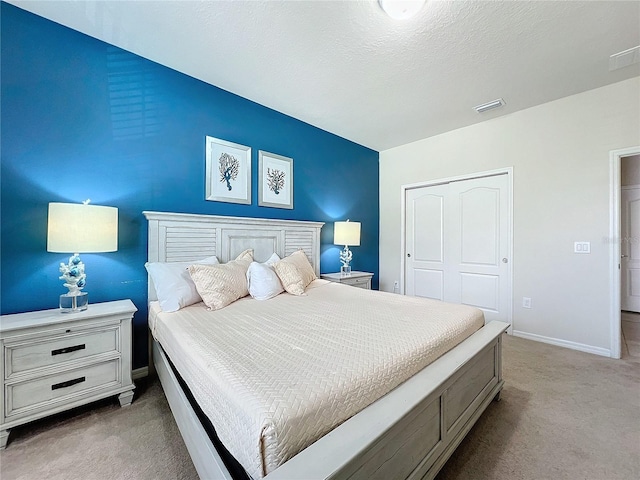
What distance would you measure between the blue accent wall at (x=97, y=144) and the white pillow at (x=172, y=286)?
30cm

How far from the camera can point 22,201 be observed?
5.87 ft

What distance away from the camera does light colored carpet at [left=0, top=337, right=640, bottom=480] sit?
4.31ft

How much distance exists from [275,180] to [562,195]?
10.4 feet

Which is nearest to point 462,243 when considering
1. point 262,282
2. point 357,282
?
point 357,282

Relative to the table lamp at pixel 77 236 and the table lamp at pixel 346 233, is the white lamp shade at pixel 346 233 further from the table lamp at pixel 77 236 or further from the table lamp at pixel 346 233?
the table lamp at pixel 77 236

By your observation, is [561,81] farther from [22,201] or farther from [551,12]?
[22,201]

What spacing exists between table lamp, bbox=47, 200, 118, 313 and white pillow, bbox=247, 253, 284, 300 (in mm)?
1009

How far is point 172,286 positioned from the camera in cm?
197

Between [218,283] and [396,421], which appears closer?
[396,421]

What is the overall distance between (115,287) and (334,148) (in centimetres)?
306

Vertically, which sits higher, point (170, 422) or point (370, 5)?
point (370, 5)

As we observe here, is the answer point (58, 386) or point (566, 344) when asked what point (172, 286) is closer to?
point (58, 386)

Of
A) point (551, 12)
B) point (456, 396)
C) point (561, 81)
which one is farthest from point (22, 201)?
point (561, 81)

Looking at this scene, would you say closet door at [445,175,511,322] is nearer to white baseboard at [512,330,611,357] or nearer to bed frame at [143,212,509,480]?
white baseboard at [512,330,611,357]
